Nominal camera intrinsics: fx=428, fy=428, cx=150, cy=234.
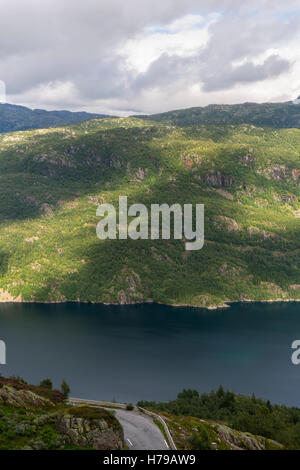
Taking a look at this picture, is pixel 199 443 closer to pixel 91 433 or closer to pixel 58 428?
pixel 91 433

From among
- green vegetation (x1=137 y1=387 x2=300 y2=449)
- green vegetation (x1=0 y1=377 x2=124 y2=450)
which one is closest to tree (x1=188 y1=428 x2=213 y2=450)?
green vegetation (x1=137 y1=387 x2=300 y2=449)

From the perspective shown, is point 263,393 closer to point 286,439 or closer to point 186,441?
point 286,439

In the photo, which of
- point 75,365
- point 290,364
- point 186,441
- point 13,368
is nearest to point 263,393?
point 290,364

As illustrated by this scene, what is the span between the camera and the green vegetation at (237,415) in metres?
74.4

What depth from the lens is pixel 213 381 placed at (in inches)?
6531

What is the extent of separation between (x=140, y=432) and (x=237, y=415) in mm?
53906

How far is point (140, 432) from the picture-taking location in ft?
190

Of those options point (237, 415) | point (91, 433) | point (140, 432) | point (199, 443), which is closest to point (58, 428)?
point (91, 433)

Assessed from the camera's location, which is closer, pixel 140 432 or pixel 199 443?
pixel 199 443

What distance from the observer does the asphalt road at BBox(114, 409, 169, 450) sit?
53.3 m

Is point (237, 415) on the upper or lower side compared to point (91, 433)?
lower

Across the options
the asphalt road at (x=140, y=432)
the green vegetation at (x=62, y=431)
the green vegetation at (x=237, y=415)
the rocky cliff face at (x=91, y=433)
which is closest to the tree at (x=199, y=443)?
the green vegetation at (x=237, y=415)

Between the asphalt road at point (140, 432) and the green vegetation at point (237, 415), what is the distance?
483 cm
